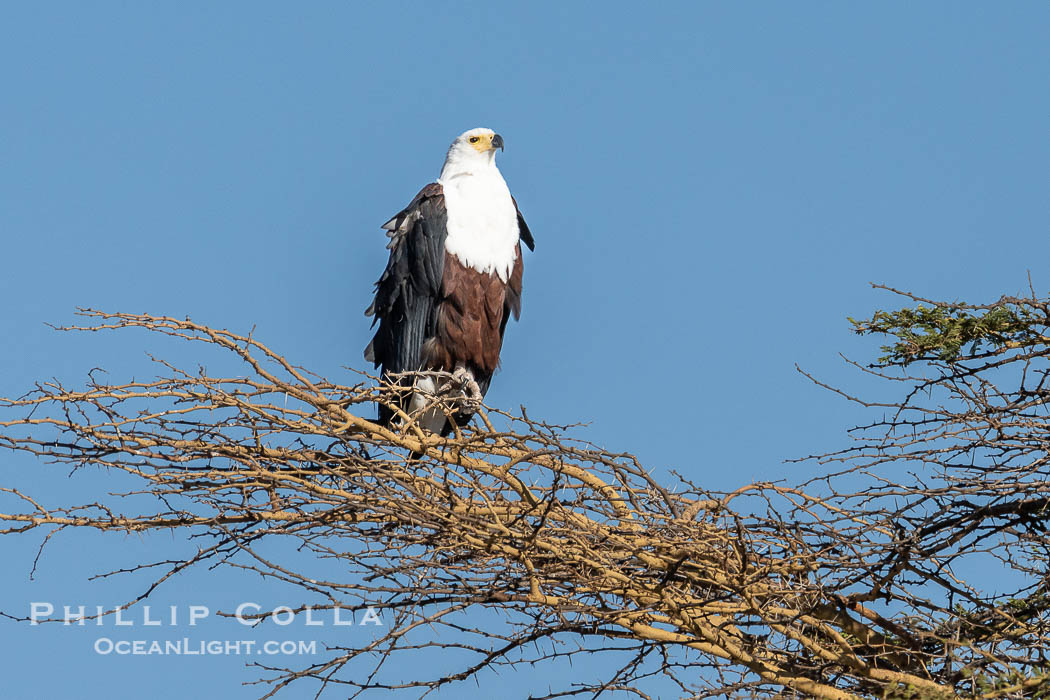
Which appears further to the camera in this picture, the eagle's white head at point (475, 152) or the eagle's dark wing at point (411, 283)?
the eagle's white head at point (475, 152)

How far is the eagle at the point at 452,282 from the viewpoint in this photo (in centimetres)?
595

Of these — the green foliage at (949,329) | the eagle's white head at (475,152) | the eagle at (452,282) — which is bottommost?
the green foliage at (949,329)

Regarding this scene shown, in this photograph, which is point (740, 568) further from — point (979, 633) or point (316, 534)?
point (316, 534)

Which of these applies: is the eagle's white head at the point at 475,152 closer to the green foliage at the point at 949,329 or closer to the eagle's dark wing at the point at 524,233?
the eagle's dark wing at the point at 524,233

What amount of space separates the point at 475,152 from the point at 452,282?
729 millimetres

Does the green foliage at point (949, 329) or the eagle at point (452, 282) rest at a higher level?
the eagle at point (452, 282)

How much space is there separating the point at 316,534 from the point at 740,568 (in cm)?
121

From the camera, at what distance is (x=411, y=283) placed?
604 cm

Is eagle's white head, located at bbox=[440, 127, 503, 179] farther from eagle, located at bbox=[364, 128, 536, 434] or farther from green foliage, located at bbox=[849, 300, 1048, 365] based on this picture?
green foliage, located at bbox=[849, 300, 1048, 365]

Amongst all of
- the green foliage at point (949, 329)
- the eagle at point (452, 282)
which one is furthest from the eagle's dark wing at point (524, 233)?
the green foliage at point (949, 329)

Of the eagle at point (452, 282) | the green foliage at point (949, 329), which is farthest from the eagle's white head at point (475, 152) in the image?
the green foliage at point (949, 329)

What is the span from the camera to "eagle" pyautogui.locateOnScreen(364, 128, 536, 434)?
234 inches

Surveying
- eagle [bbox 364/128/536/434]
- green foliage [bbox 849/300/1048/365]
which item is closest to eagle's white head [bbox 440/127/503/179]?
eagle [bbox 364/128/536/434]

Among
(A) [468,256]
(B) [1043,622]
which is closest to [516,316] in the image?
(A) [468,256]
